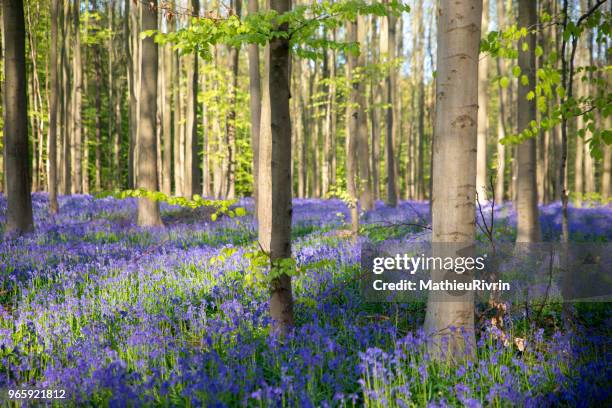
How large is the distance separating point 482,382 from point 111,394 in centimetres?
253

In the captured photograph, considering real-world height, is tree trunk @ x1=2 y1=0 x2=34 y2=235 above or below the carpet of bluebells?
above

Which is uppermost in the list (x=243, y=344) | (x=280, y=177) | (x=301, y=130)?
(x=301, y=130)

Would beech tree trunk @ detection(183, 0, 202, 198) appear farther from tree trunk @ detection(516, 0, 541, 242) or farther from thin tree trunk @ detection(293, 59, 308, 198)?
thin tree trunk @ detection(293, 59, 308, 198)

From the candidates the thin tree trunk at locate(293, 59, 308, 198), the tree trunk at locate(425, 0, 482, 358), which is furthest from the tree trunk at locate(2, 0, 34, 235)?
the thin tree trunk at locate(293, 59, 308, 198)

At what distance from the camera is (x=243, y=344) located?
390 cm

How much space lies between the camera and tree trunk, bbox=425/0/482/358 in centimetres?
344

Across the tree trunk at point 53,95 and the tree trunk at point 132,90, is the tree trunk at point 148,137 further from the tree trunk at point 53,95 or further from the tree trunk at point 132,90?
the tree trunk at point 132,90

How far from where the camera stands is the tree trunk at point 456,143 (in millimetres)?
3438

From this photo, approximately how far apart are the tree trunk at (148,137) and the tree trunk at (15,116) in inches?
113

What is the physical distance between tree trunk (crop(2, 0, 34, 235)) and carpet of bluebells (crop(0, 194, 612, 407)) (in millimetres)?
1526

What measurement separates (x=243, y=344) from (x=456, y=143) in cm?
237

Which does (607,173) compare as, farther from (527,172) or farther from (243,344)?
(243,344)

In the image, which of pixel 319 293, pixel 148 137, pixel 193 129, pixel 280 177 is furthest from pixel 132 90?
pixel 280 177

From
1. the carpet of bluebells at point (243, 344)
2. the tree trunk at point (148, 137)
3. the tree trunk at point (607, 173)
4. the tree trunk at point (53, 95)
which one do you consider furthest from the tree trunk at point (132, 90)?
the tree trunk at point (607, 173)
